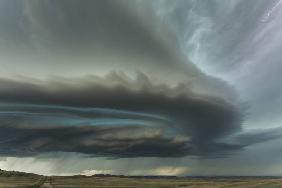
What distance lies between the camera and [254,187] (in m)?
180

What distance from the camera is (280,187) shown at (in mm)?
166375

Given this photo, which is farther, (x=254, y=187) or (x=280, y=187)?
(x=254, y=187)

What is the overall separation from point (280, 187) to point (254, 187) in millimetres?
15773
